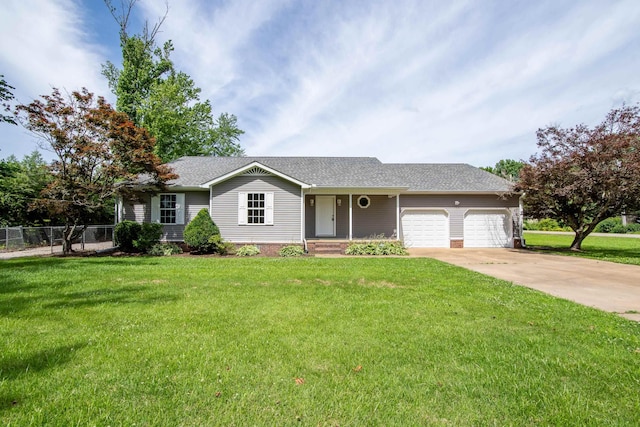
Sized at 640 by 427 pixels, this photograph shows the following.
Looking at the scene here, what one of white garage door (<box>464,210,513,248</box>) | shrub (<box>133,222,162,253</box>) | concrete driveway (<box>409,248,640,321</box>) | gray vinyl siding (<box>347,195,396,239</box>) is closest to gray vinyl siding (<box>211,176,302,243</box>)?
shrub (<box>133,222,162,253</box>)

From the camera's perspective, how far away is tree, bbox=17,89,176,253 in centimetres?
1141

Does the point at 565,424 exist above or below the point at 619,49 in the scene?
below

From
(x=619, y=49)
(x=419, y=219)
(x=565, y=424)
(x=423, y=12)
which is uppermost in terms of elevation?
(x=423, y=12)

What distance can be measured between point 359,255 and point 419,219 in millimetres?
5331

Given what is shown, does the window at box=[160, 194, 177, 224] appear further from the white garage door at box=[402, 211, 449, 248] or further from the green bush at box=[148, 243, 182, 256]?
the white garage door at box=[402, 211, 449, 248]

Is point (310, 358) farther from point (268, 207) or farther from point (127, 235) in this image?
point (127, 235)

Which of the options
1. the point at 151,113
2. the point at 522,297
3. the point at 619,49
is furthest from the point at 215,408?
the point at 151,113

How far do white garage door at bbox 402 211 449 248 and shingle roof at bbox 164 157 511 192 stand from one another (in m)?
1.57

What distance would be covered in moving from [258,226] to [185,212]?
12.1 feet

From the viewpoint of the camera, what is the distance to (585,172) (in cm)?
1298

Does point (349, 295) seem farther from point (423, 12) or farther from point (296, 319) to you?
point (423, 12)

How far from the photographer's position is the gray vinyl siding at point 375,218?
16.2 m

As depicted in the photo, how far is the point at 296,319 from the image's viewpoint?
14.8 ft

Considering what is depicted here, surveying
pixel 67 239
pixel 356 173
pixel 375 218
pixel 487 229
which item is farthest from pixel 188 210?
pixel 487 229
